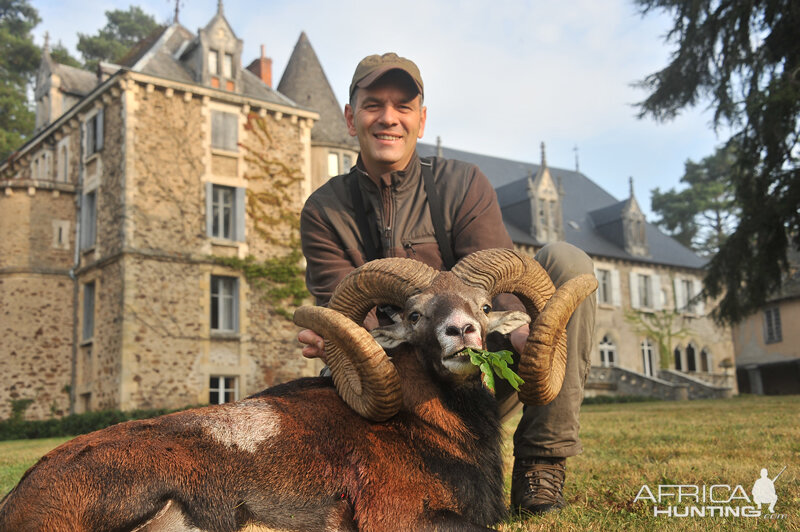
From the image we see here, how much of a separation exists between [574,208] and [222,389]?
96.1 feet

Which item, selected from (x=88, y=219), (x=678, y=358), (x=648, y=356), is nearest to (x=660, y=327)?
(x=648, y=356)

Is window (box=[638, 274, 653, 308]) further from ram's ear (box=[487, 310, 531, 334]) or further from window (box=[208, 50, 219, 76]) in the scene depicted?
ram's ear (box=[487, 310, 531, 334])

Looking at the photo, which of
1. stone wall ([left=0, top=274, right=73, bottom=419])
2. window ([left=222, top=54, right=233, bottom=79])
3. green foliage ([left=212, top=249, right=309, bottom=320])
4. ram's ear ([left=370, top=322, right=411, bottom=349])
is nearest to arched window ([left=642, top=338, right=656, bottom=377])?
green foliage ([left=212, top=249, right=309, bottom=320])

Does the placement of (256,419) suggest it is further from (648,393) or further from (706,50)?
(648,393)

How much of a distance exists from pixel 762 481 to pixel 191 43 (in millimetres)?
28416

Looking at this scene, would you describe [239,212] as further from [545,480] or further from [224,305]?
[545,480]

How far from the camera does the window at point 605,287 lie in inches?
1726

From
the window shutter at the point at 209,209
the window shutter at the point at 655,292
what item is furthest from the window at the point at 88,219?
the window shutter at the point at 655,292

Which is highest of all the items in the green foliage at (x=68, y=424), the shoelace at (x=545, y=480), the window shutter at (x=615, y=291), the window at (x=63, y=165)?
the window at (x=63, y=165)

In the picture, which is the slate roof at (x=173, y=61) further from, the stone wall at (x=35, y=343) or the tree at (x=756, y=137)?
the tree at (x=756, y=137)

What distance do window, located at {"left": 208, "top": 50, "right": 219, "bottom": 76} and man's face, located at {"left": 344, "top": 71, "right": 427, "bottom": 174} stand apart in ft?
83.9

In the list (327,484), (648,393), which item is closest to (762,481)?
(327,484)

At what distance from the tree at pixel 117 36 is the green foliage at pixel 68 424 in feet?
109

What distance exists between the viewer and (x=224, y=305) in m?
27.5
